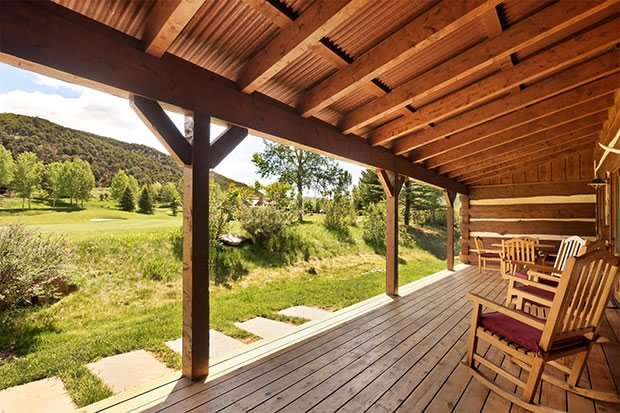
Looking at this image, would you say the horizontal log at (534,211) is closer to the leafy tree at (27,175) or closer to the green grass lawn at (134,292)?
the green grass lawn at (134,292)

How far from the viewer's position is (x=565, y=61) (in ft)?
8.81

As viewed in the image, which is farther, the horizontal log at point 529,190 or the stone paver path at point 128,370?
the horizontal log at point 529,190

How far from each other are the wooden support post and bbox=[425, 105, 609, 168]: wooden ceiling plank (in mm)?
1386

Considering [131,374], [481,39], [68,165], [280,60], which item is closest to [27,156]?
[68,165]

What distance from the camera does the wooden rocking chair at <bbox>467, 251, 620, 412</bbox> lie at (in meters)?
1.79

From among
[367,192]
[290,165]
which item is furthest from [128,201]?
[367,192]

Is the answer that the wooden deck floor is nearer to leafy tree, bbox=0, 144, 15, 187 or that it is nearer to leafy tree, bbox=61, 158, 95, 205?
leafy tree, bbox=0, 144, 15, 187

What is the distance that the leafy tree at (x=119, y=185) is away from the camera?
25.3 feet

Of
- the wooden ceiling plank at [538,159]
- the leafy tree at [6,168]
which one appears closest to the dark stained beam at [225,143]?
the leafy tree at [6,168]

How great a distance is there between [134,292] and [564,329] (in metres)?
5.86

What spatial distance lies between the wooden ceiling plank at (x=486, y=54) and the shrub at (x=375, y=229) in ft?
24.6

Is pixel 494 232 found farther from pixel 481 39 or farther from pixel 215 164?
pixel 215 164

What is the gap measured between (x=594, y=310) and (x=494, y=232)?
259 inches

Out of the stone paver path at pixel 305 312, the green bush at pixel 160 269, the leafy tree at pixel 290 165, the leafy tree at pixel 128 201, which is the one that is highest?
the leafy tree at pixel 290 165
